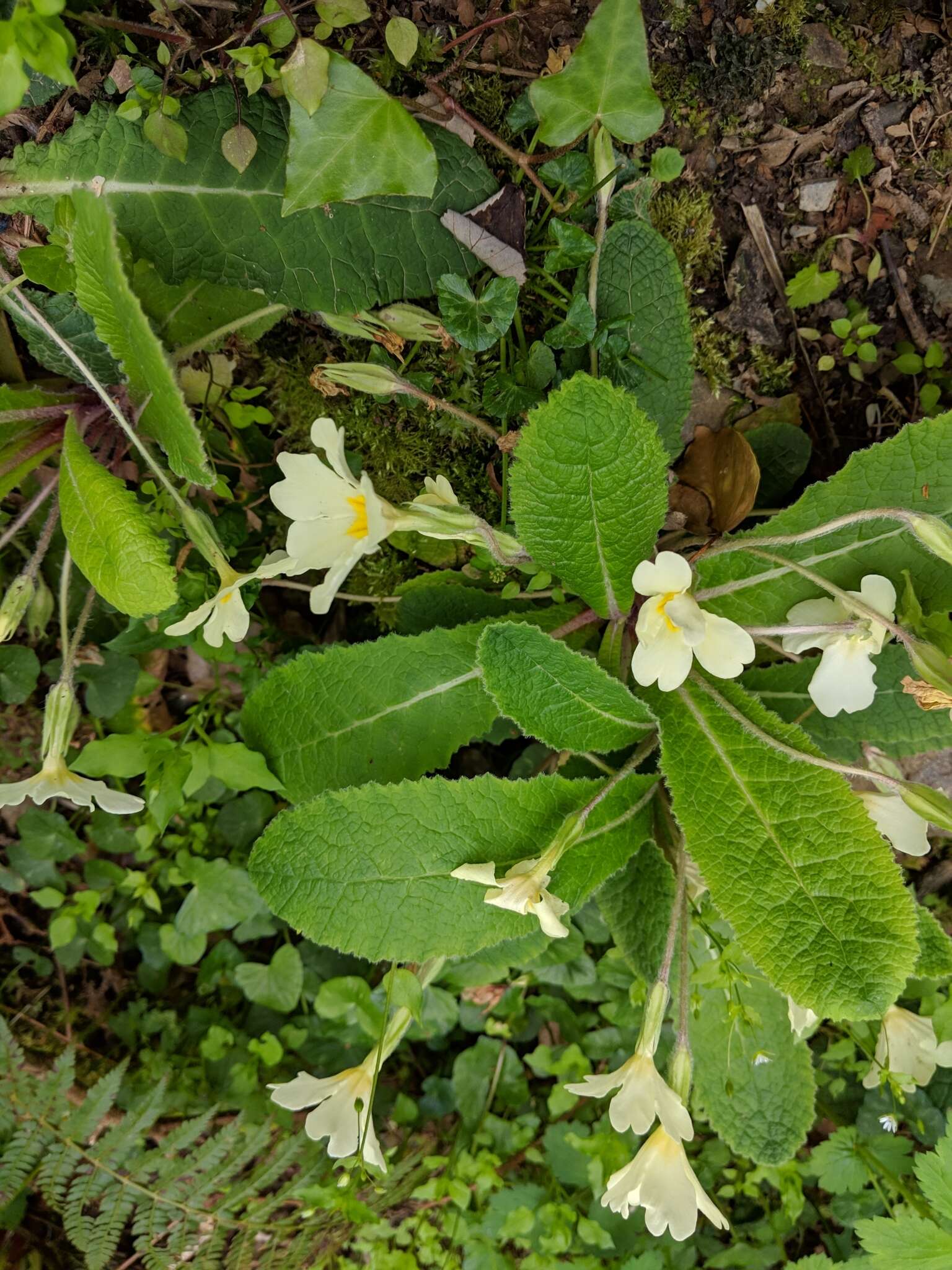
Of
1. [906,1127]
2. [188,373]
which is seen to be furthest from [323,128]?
[906,1127]

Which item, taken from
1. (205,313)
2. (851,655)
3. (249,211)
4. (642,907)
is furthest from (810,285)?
(642,907)

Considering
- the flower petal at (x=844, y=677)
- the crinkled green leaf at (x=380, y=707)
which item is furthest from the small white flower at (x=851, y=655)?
the crinkled green leaf at (x=380, y=707)

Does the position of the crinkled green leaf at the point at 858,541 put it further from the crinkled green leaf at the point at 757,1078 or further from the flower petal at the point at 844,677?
the crinkled green leaf at the point at 757,1078

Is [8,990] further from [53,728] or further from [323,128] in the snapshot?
[323,128]

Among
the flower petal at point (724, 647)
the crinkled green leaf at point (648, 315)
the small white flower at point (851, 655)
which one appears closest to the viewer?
the flower petal at point (724, 647)

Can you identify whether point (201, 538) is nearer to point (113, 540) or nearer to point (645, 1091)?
point (113, 540)

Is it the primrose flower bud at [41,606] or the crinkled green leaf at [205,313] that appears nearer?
the crinkled green leaf at [205,313]

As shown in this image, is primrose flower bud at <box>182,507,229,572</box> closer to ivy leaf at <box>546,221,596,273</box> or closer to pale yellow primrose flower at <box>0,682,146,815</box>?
pale yellow primrose flower at <box>0,682,146,815</box>

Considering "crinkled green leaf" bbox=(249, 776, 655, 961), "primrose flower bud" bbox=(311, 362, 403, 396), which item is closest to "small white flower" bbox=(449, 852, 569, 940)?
"crinkled green leaf" bbox=(249, 776, 655, 961)

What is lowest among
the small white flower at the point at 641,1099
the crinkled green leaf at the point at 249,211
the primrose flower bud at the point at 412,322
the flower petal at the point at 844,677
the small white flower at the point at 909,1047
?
the small white flower at the point at 909,1047

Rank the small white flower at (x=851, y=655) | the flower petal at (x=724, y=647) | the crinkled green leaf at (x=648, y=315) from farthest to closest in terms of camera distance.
Result: the crinkled green leaf at (x=648, y=315), the small white flower at (x=851, y=655), the flower petal at (x=724, y=647)
